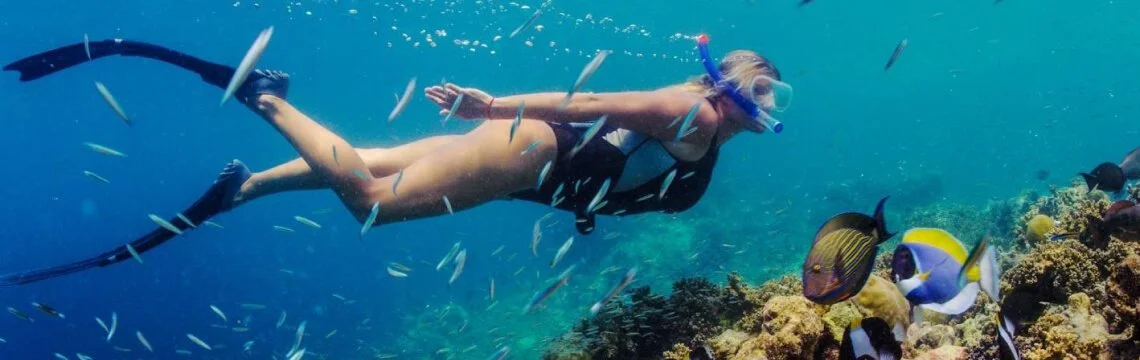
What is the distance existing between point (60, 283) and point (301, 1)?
6770 cm

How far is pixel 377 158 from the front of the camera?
5.45 m

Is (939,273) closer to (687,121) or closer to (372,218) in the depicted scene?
(687,121)

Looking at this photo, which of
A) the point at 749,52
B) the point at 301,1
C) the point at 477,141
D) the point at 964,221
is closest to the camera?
the point at 477,141

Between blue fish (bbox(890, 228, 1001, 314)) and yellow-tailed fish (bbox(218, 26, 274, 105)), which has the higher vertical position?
yellow-tailed fish (bbox(218, 26, 274, 105))

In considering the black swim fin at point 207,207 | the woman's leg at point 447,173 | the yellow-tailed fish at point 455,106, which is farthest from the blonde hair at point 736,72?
the black swim fin at point 207,207

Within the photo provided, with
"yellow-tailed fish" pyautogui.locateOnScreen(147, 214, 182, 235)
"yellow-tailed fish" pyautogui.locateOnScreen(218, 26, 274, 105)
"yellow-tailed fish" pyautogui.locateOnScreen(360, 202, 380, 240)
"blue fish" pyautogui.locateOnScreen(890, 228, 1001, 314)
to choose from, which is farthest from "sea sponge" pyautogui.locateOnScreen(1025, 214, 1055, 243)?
"yellow-tailed fish" pyautogui.locateOnScreen(147, 214, 182, 235)

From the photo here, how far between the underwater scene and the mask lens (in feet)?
0.10

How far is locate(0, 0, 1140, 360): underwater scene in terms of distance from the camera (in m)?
3.57

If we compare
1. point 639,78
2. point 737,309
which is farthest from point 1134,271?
point 639,78

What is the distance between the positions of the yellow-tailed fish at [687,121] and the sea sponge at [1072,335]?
6.92 ft

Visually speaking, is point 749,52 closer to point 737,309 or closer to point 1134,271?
point 737,309

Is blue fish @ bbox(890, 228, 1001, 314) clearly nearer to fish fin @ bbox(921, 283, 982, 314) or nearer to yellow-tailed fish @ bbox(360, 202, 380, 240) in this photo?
fish fin @ bbox(921, 283, 982, 314)

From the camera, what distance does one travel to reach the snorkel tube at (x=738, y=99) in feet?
13.1

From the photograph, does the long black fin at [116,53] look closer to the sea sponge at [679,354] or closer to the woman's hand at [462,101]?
the woman's hand at [462,101]
